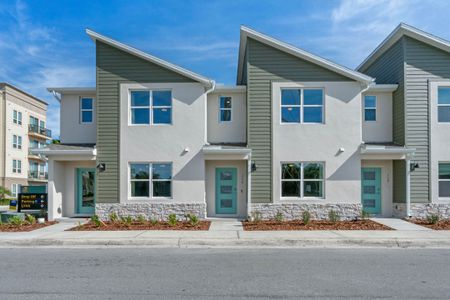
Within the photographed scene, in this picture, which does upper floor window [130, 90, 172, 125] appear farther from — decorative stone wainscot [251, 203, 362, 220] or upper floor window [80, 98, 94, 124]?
decorative stone wainscot [251, 203, 362, 220]

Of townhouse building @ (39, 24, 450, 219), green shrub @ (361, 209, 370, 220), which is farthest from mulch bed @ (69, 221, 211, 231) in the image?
green shrub @ (361, 209, 370, 220)

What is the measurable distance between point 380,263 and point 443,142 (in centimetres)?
921

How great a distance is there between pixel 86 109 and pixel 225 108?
6.31 meters

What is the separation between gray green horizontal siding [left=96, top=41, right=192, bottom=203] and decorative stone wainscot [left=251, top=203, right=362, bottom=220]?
6047mm

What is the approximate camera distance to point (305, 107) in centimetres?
1434

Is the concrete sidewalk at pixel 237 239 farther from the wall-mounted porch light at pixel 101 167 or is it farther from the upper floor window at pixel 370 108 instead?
the upper floor window at pixel 370 108

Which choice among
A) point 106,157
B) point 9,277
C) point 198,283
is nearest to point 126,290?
point 198,283

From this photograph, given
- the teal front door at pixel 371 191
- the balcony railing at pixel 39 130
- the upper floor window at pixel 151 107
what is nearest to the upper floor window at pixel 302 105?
the teal front door at pixel 371 191

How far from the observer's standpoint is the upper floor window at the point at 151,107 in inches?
563

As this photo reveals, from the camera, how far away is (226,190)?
49.0 feet

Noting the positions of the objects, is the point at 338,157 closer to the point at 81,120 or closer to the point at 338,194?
the point at 338,194

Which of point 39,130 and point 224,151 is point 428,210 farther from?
point 39,130

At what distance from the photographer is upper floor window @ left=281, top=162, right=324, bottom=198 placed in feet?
46.7

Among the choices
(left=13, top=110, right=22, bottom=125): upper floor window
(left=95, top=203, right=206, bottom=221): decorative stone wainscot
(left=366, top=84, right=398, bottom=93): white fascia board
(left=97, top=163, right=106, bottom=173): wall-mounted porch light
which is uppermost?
(left=13, top=110, right=22, bottom=125): upper floor window
